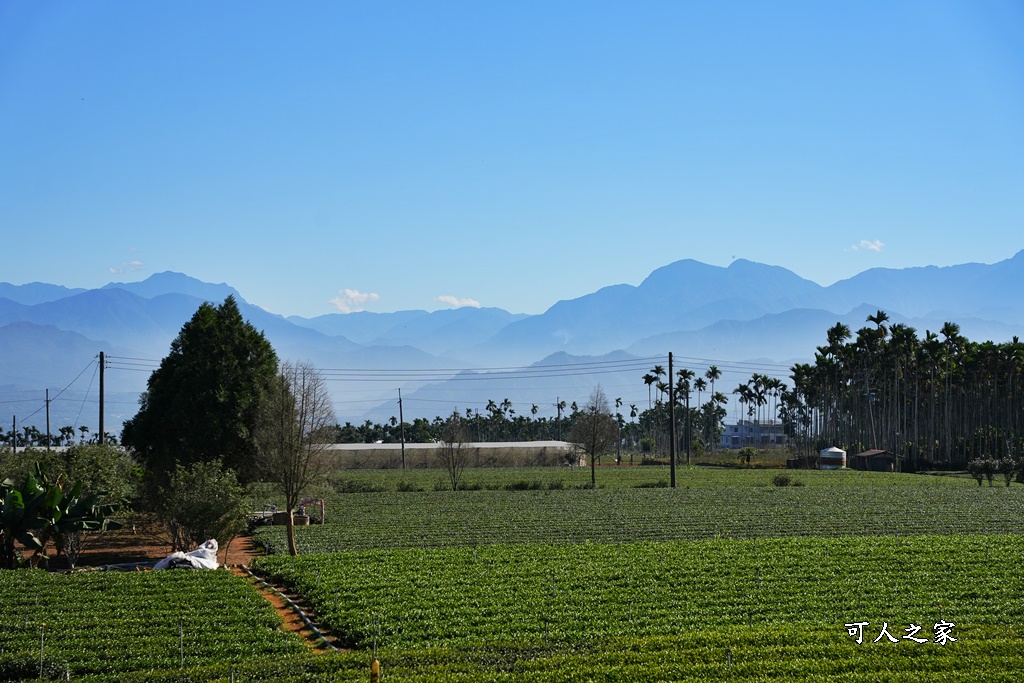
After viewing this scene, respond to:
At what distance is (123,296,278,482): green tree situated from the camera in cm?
4638

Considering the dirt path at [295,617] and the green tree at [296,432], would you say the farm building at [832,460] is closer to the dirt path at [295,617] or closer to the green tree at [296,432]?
the green tree at [296,432]

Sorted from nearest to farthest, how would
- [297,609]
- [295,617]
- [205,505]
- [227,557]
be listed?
[295,617] → [297,609] → [205,505] → [227,557]

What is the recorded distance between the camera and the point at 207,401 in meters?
46.6

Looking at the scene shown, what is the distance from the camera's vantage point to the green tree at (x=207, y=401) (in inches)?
1826

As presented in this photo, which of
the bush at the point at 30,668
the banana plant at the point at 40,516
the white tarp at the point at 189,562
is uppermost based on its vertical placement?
the banana plant at the point at 40,516

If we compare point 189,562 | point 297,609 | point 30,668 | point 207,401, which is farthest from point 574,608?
point 207,401

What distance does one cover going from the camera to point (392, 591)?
2920cm

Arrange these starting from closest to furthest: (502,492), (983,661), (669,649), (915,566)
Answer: (983,661) < (669,649) < (915,566) < (502,492)

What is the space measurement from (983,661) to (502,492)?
5511 cm

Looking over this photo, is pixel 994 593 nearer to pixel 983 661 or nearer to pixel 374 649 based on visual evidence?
pixel 983 661

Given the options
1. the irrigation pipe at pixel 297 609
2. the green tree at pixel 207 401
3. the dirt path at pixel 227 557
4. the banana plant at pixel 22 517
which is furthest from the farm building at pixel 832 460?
the banana plant at pixel 22 517

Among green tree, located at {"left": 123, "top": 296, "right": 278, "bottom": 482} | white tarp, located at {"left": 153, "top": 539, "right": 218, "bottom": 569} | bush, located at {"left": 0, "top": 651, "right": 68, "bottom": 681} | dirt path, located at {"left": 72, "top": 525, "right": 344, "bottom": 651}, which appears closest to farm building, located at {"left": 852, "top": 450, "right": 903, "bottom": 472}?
green tree, located at {"left": 123, "top": 296, "right": 278, "bottom": 482}

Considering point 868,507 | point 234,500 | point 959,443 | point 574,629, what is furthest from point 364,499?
point 959,443

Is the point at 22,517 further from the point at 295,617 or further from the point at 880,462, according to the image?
the point at 880,462
